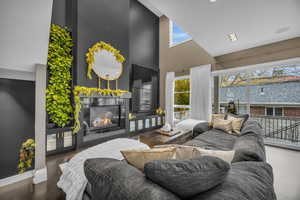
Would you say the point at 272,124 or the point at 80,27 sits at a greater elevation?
the point at 80,27

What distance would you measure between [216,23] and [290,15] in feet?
3.79

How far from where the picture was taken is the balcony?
10.7 feet

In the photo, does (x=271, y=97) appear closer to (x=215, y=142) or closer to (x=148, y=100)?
(x=215, y=142)

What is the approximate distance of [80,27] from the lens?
3.04 m

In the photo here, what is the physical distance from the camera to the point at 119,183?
71 centimetres

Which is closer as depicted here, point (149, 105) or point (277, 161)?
point (277, 161)

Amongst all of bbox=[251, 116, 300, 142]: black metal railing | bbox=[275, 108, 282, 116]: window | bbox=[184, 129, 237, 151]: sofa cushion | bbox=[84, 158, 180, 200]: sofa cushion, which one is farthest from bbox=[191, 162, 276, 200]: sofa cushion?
bbox=[251, 116, 300, 142]: black metal railing

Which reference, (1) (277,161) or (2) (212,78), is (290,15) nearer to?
(2) (212,78)

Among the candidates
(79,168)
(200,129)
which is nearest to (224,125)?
(200,129)

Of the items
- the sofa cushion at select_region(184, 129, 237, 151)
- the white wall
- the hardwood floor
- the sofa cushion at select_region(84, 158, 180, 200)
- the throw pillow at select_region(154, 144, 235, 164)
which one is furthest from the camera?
the sofa cushion at select_region(184, 129, 237, 151)

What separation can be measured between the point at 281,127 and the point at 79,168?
4759 mm

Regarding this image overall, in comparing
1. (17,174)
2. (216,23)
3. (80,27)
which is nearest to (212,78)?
(216,23)

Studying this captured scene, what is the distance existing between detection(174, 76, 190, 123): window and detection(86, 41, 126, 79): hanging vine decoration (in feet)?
8.27

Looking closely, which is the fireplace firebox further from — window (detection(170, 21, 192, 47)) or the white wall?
window (detection(170, 21, 192, 47))
